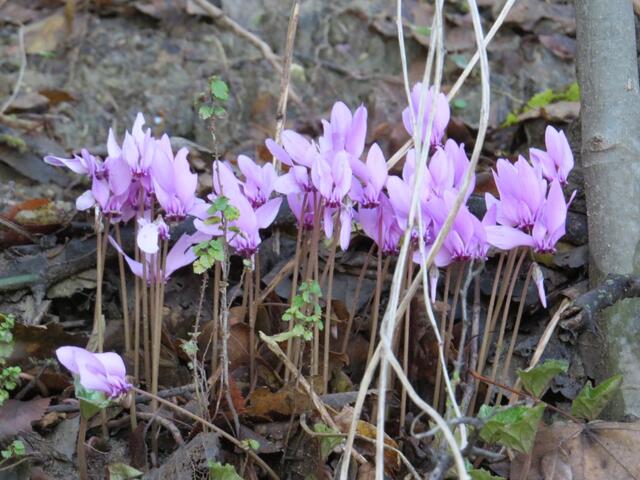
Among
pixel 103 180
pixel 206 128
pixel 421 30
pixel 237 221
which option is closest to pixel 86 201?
pixel 103 180

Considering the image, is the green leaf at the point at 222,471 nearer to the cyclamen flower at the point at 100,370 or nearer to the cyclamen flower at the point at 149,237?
the cyclamen flower at the point at 100,370

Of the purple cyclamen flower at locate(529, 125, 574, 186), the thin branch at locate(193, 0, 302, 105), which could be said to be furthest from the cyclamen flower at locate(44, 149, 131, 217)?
the thin branch at locate(193, 0, 302, 105)

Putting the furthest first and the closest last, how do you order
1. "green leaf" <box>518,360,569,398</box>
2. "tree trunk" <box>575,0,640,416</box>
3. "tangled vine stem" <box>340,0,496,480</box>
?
"tree trunk" <box>575,0,640,416</box> → "green leaf" <box>518,360,569,398</box> → "tangled vine stem" <box>340,0,496,480</box>

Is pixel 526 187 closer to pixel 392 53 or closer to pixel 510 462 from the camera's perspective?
pixel 510 462

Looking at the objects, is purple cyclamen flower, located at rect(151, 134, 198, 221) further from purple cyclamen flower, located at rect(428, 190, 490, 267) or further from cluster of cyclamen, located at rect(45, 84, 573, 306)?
purple cyclamen flower, located at rect(428, 190, 490, 267)

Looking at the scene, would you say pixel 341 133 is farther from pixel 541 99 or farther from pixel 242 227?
pixel 541 99

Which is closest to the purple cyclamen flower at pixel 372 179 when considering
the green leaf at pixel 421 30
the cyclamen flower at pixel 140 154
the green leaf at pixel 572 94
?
the cyclamen flower at pixel 140 154

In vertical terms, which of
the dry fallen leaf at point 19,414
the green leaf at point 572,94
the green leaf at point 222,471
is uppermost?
the green leaf at point 572,94
